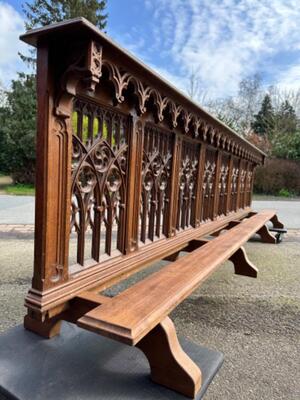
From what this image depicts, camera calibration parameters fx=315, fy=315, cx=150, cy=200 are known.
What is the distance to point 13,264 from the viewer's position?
384cm

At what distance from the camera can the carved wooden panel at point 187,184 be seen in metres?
2.73

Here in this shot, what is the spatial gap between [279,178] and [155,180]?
1575cm

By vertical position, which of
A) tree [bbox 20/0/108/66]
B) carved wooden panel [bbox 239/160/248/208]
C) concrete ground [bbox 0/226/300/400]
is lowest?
concrete ground [bbox 0/226/300/400]

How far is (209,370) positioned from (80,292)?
0.71 metres

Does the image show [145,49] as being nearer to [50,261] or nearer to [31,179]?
[31,179]

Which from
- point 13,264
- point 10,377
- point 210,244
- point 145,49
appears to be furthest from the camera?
point 145,49

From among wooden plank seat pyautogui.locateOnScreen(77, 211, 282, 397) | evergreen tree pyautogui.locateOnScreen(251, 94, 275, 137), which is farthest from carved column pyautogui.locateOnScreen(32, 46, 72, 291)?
evergreen tree pyautogui.locateOnScreen(251, 94, 275, 137)

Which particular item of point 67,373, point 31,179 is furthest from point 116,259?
point 31,179

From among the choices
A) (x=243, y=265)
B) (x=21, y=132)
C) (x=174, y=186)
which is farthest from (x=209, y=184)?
(x=21, y=132)

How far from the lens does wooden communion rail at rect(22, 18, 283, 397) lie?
129 cm

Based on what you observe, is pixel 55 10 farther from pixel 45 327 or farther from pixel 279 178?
pixel 45 327

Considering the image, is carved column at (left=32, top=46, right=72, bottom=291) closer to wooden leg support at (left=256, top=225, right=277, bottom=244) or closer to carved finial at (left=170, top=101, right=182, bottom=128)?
carved finial at (left=170, top=101, right=182, bottom=128)

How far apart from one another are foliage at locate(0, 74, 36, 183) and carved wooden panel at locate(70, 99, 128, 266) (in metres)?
14.9

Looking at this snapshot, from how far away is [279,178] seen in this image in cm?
1645
